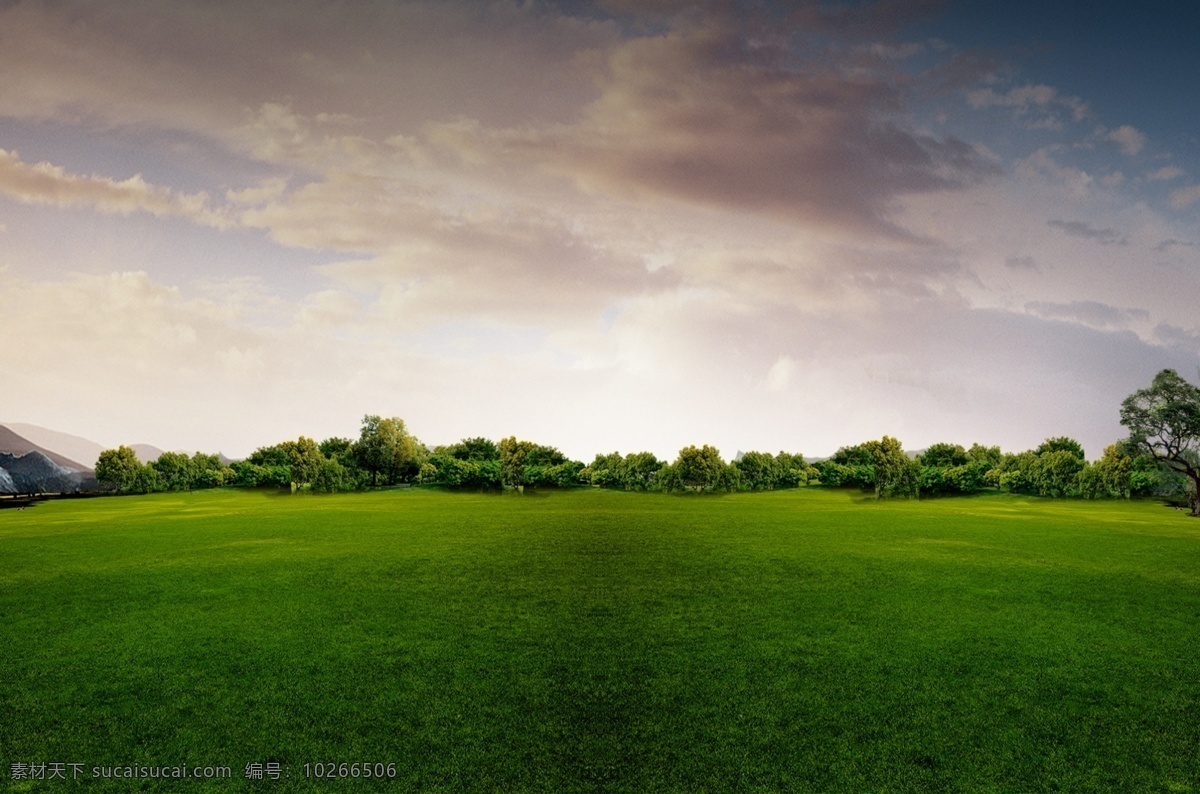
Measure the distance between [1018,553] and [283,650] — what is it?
83.9 ft

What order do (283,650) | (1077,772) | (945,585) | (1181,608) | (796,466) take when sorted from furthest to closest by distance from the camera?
(796,466) → (945,585) → (1181,608) → (283,650) → (1077,772)

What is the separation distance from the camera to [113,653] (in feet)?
40.5

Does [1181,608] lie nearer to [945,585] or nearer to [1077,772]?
[945,585]

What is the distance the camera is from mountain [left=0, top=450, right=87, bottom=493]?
392ft

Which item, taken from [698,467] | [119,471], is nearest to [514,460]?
[698,467]

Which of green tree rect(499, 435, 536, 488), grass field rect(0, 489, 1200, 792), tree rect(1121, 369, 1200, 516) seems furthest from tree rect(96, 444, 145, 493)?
tree rect(1121, 369, 1200, 516)

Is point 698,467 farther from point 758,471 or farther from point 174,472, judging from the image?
point 174,472

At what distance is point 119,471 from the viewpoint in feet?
280

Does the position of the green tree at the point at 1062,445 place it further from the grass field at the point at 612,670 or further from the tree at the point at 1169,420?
the grass field at the point at 612,670

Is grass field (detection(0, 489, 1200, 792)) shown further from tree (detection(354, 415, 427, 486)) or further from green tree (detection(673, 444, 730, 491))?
tree (detection(354, 415, 427, 486))

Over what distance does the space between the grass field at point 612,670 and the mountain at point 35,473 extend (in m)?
125

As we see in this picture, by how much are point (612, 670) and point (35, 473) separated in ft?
508

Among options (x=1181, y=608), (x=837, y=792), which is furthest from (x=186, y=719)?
(x=1181, y=608)

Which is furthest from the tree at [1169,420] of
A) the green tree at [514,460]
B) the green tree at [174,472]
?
the green tree at [174,472]
